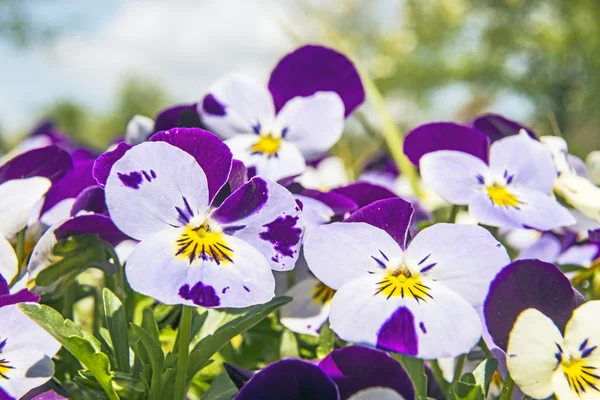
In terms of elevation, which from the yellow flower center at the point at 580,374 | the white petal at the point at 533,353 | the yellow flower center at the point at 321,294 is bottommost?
the yellow flower center at the point at 321,294

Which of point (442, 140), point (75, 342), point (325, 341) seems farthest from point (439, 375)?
point (75, 342)

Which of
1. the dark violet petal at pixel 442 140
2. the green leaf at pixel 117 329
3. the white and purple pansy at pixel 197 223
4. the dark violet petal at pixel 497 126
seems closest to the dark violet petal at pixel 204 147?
the white and purple pansy at pixel 197 223

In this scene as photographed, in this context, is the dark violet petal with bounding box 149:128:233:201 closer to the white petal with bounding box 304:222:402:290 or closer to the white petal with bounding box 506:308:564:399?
the white petal with bounding box 304:222:402:290

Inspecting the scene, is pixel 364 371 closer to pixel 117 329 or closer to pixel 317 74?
pixel 117 329

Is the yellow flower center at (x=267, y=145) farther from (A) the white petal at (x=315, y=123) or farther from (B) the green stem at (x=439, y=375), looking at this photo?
(B) the green stem at (x=439, y=375)

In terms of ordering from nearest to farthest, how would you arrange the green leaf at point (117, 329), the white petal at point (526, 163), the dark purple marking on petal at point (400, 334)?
the dark purple marking on petal at point (400, 334) < the green leaf at point (117, 329) < the white petal at point (526, 163)
